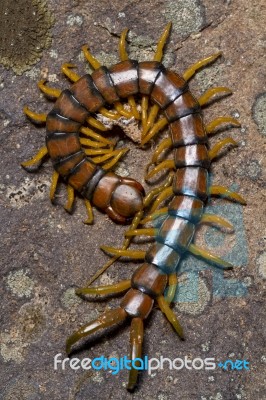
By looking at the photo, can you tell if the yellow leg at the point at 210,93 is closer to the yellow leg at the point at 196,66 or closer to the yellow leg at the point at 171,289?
the yellow leg at the point at 196,66

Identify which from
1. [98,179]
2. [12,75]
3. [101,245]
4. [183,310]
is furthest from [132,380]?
[12,75]

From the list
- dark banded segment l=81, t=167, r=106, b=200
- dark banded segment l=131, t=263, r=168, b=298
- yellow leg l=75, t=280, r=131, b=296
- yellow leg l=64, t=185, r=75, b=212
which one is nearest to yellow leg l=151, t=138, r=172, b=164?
dark banded segment l=81, t=167, r=106, b=200

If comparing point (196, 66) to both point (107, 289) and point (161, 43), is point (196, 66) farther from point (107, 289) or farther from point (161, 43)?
point (107, 289)

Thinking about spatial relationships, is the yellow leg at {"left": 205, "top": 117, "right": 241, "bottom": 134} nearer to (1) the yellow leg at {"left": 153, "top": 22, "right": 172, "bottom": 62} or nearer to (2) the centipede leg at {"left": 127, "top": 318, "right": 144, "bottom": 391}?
(1) the yellow leg at {"left": 153, "top": 22, "right": 172, "bottom": 62}

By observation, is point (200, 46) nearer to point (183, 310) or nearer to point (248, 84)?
point (248, 84)

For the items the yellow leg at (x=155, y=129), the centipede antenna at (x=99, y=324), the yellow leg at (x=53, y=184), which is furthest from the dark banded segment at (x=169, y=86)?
the centipede antenna at (x=99, y=324)

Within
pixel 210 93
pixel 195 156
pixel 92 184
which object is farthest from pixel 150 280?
pixel 210 93
